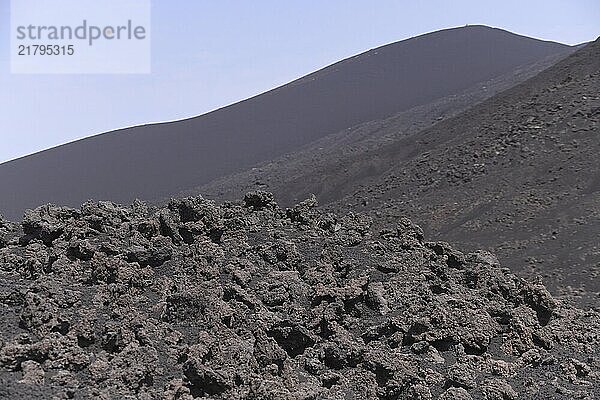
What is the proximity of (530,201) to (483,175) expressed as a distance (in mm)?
2090

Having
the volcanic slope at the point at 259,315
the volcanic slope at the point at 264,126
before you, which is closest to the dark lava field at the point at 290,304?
the volcanic slope at the point at 259,315

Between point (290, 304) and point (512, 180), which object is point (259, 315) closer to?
point (290, 304)

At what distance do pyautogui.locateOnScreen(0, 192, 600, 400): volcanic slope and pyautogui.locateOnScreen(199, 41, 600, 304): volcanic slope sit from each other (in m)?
4.51

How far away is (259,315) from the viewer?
5.40 metres

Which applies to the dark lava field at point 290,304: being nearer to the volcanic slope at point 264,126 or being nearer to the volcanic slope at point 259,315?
the volcanic slope at point 259,315

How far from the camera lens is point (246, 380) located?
4.44 m

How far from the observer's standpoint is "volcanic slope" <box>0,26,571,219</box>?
120 ft

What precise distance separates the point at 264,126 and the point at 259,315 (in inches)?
1479

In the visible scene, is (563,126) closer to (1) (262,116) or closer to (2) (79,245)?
(2) (79,245)

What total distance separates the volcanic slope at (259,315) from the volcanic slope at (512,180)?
14.8 feet

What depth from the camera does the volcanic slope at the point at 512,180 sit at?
41.0ft

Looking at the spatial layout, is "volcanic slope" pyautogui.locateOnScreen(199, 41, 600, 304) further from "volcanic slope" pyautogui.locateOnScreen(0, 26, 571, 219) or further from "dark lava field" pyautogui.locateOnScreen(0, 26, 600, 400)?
"volcanic slope" pyautogui.locateOnScreen(0, 26, 571, 219)

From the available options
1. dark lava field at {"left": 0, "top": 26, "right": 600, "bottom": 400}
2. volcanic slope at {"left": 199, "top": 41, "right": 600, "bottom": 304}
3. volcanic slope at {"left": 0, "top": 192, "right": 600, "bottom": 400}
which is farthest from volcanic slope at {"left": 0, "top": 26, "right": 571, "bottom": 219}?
volcanic slope at {"left": 0, "top": 192, "right": 600, "bottom": 400}

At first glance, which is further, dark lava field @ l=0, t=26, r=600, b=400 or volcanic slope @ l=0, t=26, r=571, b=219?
volcanic slope @ l=0, t=26, r=571, b=219
